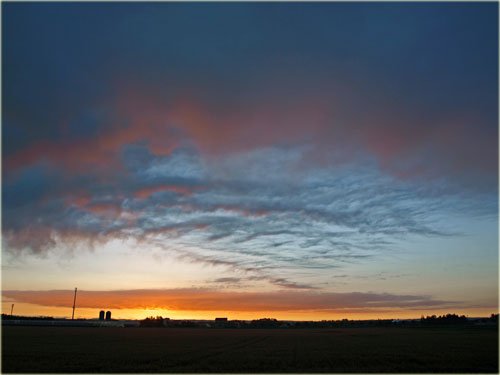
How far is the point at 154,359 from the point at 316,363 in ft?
52.5

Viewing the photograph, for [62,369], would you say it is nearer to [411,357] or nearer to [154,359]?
[154,359]

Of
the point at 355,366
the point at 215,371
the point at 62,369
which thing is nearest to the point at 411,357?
the point at 355,366

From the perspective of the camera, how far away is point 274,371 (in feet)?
113

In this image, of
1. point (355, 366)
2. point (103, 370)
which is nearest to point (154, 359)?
point (103, 370)

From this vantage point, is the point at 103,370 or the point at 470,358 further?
the point at 470,358

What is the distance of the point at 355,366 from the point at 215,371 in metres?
12.5

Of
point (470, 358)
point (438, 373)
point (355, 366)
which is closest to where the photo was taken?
point (438, 373)

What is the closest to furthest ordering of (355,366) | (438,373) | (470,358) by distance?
(438,373) < (355,366) < (470,358)

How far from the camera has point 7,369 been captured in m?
34.2

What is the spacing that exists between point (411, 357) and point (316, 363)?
461 inches

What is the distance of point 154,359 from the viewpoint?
42.7 metres

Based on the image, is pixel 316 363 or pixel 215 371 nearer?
pixel 215 371

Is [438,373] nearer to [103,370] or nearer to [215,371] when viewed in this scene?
[215,371]

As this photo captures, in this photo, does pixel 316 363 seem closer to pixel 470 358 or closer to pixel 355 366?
pixel 355 366
